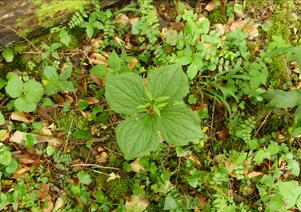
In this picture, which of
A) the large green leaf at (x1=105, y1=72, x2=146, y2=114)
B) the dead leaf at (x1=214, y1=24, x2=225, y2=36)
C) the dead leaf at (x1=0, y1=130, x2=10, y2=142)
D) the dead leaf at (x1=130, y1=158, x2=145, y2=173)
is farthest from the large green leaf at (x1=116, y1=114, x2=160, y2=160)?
the dead leaf at (x1=214, y1=24, x2=225, y2=36)

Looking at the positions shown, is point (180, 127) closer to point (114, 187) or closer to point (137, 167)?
point (137, 167)

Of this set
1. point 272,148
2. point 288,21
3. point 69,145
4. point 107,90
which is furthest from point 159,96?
point 288,21

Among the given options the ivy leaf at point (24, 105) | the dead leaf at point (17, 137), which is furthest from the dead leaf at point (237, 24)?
the dead leaf at point (17, 137)

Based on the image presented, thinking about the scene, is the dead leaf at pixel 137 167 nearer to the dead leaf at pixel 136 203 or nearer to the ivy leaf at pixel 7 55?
the dead leaf at pixel 136 203

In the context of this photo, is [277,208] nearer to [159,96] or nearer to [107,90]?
[159,96]

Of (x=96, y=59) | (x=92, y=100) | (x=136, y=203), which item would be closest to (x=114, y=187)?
(x=136, y=203)

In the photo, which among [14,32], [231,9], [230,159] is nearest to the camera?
[14,32]

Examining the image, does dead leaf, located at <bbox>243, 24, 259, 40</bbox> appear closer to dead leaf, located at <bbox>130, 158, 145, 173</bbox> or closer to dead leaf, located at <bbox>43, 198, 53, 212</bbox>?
dead leaf, located at <bbox>130, 158, 145, 173</bbox>
